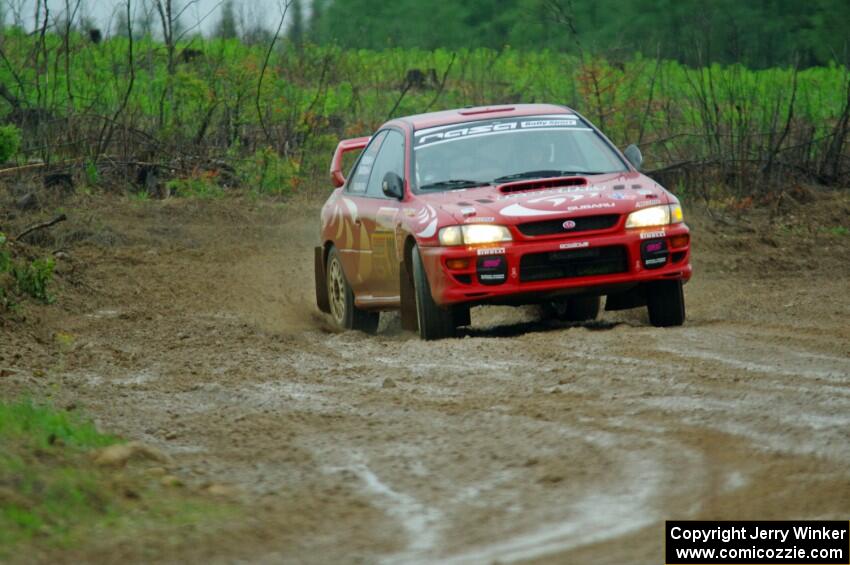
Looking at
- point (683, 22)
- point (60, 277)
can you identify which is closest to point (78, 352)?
point (60, 277)

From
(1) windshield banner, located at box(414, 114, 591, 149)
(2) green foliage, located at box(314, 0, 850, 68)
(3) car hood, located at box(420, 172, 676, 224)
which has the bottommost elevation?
(3) car hood, located at box(420, 172, 676, 224)

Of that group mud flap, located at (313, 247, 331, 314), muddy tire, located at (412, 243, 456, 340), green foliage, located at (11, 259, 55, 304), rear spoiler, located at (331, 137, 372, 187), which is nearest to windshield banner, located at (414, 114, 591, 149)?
muddy tire, located at (412, 243, 456, 340)

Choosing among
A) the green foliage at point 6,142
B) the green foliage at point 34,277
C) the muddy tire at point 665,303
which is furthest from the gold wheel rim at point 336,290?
the green foliage at point 6,142

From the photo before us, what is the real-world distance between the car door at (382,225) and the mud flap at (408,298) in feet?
0.50

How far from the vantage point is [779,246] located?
15664mm

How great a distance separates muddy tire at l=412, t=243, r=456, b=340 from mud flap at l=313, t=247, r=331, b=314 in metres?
2.70

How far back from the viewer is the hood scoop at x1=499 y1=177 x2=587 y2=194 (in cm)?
937

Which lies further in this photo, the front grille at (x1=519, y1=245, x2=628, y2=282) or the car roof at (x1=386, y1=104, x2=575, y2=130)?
the car roof at (x1=386, y1=104, x2=575, y2=130)

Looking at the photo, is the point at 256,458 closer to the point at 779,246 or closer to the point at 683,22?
the point at 779,246

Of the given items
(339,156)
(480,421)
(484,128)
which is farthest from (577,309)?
(480,421)

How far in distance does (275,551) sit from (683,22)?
4196 cm

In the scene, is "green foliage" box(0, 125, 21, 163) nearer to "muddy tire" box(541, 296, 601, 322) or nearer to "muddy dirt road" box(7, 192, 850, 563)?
"muddy dirt road" box(7, 192, 850, 563)

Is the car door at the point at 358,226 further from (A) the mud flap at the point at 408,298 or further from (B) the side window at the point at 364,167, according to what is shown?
(A) the mud flap at the point at 408,298

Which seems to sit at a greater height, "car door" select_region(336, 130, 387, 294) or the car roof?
the car roof
